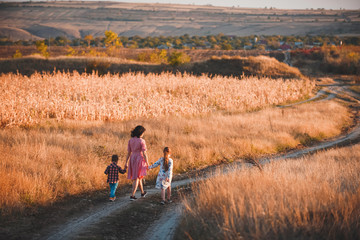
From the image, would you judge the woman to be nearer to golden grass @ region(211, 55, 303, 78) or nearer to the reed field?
the reed field

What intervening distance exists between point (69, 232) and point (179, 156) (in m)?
7.87

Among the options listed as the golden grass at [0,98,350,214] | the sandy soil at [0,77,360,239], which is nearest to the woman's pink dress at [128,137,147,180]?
the sandy soil at [0,77,360,239]

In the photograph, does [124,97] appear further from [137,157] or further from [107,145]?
[137,157]

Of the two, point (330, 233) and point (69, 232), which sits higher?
point (330, 233)

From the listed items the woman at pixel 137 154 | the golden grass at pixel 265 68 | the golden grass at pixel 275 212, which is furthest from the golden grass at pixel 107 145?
the golden grass at pixel 265 68

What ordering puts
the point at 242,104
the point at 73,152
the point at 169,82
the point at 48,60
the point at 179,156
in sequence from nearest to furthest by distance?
the point at 73,152, the point at 179,156, the point at 242,104, the point at 169,82, the point at 48,60

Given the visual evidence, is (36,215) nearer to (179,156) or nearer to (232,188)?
(232,188)

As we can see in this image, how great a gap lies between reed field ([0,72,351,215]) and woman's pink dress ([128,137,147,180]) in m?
2.11

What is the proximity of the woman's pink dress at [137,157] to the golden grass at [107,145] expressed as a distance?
2.10 m

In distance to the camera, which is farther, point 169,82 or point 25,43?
point 25,43

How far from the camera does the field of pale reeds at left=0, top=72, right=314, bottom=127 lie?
20.9 metres

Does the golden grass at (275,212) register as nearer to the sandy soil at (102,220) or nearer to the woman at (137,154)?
the sandy soil at (102,220)

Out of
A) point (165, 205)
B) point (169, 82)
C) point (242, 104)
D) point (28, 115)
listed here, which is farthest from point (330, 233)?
point (169, 82)

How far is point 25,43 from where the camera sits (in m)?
132
